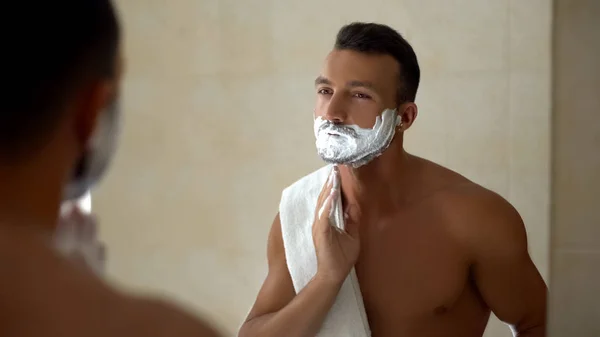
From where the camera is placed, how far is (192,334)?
41 cm

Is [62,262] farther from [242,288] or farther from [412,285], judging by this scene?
[242,288]

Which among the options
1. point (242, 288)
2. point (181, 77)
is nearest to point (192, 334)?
point (242, 288)

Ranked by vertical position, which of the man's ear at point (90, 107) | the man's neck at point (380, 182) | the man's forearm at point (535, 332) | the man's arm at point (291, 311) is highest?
the man's ear at point (90, 107)

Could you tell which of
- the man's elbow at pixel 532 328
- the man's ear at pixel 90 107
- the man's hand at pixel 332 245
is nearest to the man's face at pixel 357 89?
the man's hand at pixel 332 245

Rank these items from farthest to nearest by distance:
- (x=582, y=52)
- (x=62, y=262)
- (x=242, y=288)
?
1. (x=242, y=288)
2. (x=582, y=52)
3. (x=62, y=262)

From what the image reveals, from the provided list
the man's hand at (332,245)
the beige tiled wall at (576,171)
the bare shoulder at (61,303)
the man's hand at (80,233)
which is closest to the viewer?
the bare shoulder at (61,303)

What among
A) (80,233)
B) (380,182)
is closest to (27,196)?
(80,233)

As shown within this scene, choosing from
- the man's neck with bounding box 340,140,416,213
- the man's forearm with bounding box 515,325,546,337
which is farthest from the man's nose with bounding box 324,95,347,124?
the man's forearm with bounding box 515,325,546,337

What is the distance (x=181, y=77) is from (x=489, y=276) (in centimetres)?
80

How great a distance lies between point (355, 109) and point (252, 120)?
0.43m

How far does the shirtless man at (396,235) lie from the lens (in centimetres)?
97

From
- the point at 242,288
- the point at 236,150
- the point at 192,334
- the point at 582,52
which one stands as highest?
the point at 582,52

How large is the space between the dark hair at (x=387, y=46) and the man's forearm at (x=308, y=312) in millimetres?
304

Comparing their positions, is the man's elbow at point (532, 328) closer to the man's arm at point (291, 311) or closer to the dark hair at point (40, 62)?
the man's arm at point (291, 311)
